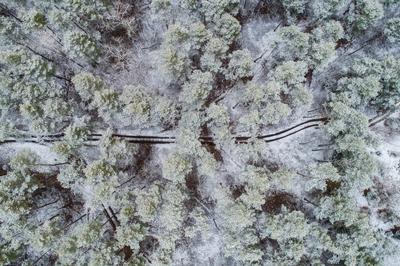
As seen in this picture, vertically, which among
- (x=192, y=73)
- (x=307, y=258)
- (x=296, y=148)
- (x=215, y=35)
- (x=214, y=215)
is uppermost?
(x=215, y=35)

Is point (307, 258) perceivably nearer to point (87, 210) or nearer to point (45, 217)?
point (87, 210)

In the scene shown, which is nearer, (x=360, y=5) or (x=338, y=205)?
(x=338, y=205)

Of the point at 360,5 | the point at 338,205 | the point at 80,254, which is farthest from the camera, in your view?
→ the point at 360,5

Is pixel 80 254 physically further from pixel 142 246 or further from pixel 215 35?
pixel 215 35

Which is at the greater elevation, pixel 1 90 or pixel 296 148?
pixel 1 90

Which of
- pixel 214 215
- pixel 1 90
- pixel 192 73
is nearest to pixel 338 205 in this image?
pixel 214 215

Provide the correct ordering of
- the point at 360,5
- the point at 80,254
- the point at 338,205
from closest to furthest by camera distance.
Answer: the point at 80,254, the point at 338,205, the point at 360,5
